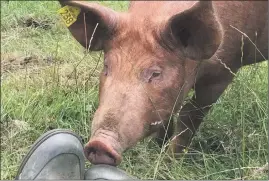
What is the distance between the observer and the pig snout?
8.54 ft

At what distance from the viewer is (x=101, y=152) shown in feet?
8.65

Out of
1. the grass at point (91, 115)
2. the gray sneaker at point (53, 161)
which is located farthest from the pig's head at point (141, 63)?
the grass at point (91, 115)

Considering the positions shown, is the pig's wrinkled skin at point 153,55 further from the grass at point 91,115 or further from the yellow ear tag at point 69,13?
the grass at point 91,115

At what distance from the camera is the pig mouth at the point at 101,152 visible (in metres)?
2.60

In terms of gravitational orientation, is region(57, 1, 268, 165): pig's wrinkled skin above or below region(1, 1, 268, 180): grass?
above

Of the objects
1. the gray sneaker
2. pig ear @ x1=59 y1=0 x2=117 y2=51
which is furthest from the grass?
the gray sneaker

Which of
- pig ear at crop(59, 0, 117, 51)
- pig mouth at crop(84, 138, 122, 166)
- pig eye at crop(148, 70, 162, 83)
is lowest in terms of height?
pig mouth at crop(84, 138, 122, 166)

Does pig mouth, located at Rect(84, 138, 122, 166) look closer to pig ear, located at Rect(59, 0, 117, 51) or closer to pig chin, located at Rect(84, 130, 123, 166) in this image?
pig chin, located at Rect(84, 130, 123, 166)

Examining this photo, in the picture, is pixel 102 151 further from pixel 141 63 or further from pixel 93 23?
pixel 93 23

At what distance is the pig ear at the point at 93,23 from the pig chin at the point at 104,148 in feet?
2.21

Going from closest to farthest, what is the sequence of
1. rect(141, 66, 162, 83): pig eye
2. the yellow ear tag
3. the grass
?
rect(141, 66, 162, 83): pig eye < the yellow ear tag < the grass

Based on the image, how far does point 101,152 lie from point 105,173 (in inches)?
3.7

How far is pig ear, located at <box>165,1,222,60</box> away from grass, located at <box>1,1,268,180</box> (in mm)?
355

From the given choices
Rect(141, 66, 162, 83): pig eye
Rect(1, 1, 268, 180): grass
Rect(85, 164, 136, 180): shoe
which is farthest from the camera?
Rect(1, 1, 268, 180): grass
